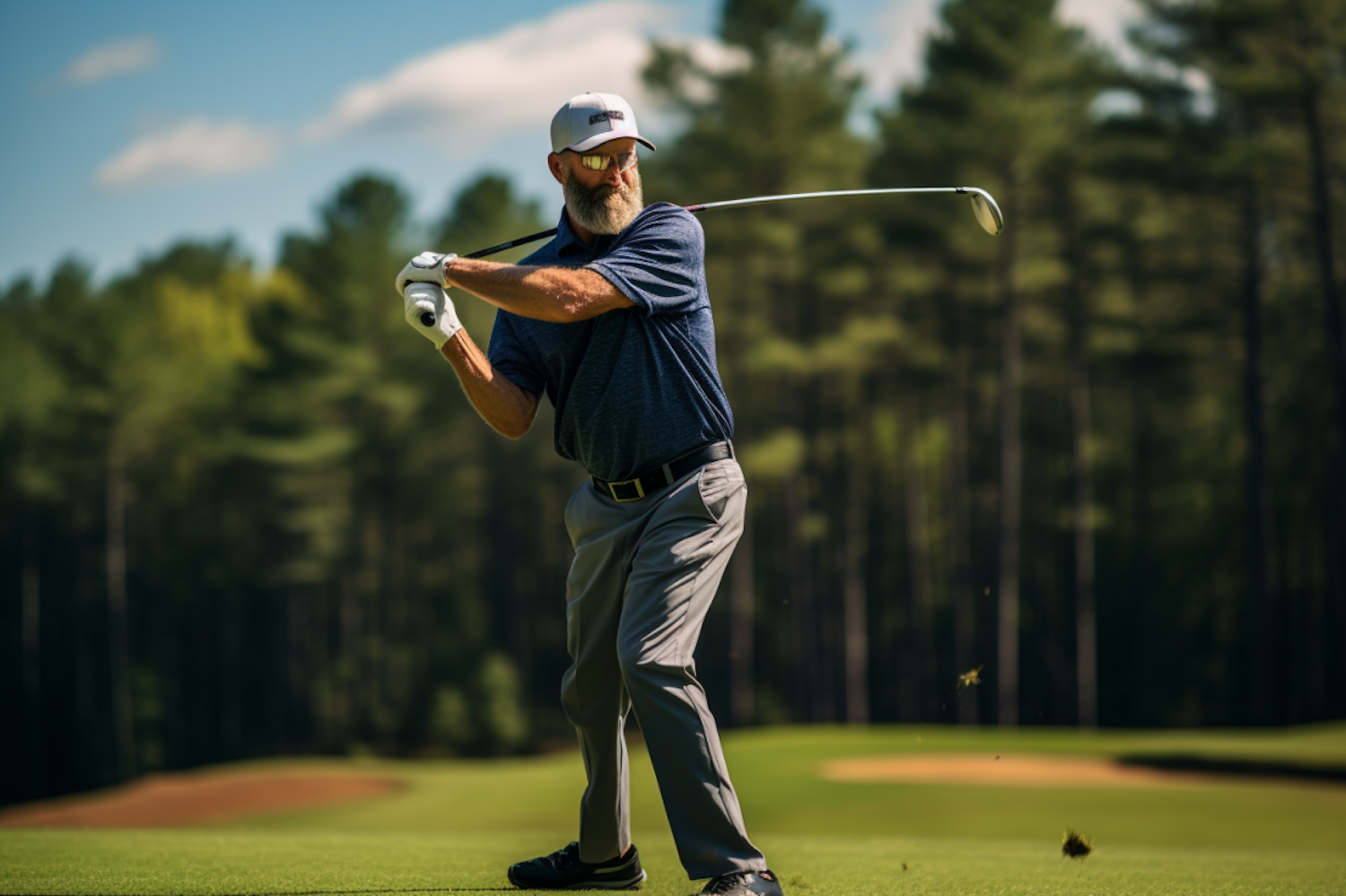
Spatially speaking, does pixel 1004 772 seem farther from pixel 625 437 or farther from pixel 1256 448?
pixel 625 437

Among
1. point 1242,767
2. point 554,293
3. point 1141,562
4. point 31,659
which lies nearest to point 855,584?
point 1141,562

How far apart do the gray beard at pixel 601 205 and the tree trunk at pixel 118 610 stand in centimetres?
3823

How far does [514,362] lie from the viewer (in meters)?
4.20

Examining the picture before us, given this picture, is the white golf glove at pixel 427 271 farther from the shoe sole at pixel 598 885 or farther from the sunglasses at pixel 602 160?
the shoe sole at pixel 598 885

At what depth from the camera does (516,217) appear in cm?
4022

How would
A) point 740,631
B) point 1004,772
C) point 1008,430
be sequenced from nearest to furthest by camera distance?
1. point 1004,772
2. point 1008,430
3. point 740,631

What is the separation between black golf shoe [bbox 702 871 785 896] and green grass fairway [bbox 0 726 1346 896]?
1.75ft

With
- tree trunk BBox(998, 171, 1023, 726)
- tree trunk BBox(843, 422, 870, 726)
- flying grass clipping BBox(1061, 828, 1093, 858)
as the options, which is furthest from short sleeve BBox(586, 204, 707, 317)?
tree trunk BBox(843, 422, 870, 726)

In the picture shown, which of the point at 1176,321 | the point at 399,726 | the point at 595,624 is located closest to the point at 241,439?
the point at 399,726

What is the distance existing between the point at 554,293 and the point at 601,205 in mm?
474

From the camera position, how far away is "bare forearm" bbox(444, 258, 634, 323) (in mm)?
3607

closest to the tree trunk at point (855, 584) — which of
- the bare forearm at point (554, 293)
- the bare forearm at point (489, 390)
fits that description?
the bare forearm at point (489, 390)

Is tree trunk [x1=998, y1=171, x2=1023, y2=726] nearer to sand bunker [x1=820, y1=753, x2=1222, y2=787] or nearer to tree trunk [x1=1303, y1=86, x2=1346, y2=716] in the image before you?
tree trunk [x1=1303, y1=86, x2=1346, y2=716]

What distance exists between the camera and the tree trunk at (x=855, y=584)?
112 ft
